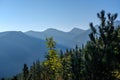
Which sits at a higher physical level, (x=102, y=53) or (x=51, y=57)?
(x=102, y=53)

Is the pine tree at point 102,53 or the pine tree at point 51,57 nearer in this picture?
the pine tree at point 102,53

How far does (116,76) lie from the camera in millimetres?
30219

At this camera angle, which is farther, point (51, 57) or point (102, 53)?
point (51, 57)

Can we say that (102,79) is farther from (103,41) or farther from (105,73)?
(103,41)

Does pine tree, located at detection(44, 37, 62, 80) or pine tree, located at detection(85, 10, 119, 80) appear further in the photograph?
pine tree, located at detection(44, 37, 62, 80)

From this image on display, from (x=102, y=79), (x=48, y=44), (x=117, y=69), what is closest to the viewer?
(x=102, y=79)

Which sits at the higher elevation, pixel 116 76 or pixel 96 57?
pixel 96 57

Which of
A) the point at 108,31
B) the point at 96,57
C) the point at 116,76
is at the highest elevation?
the point at 108,31

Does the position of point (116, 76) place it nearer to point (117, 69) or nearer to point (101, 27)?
point (117, 69)

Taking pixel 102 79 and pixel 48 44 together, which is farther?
pixel 48 44

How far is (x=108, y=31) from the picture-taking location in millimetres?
30203

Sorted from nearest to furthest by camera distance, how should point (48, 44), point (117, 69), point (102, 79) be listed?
point (102, 79) < point (117, 69) < point (48, 44)

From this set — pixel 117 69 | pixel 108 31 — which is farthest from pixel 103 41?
pixel 117 69

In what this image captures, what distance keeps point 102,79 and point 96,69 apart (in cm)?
116
